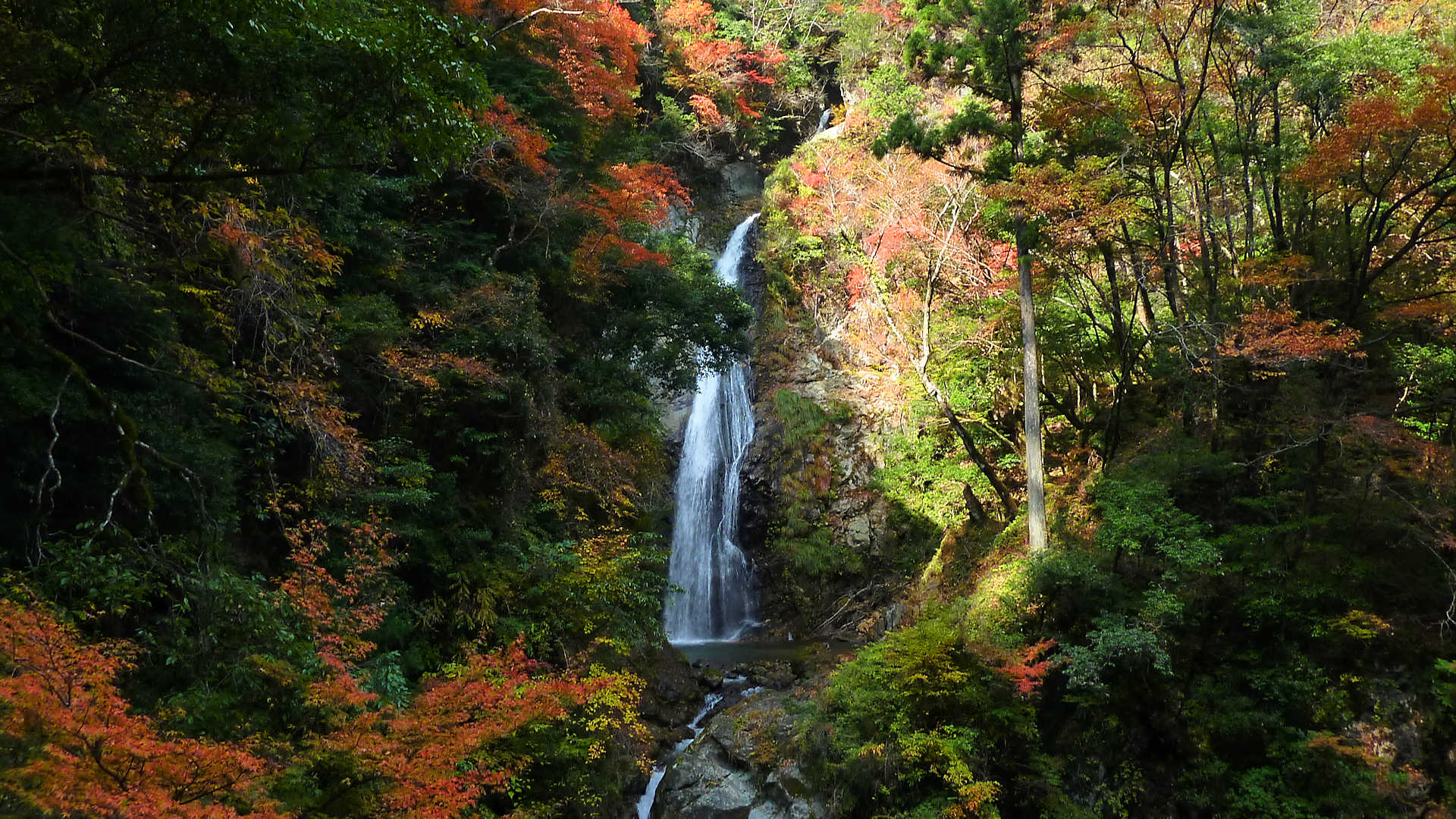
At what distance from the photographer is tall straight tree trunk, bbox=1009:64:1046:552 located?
426 inches

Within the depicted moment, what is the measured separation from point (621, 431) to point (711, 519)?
652cm

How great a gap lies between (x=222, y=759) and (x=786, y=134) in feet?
99.2

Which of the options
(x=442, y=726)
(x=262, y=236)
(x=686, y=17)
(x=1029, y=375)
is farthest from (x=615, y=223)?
(x=686, y=17)

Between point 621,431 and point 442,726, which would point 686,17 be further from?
point 442,726

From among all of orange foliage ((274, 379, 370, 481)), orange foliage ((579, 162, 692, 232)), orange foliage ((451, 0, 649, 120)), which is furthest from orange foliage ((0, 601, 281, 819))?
orange foliage ((451, 0, 649, 120))

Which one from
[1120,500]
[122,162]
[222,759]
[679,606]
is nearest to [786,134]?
[679,606]

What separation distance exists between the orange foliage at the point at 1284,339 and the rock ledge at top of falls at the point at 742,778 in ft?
24.8

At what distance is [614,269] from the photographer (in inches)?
590

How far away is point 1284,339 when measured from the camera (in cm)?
845

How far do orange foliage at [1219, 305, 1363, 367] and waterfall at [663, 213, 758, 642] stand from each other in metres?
10.5

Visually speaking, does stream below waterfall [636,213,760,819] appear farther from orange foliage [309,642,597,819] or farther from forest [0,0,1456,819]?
orange foliage [309,642,597,819]

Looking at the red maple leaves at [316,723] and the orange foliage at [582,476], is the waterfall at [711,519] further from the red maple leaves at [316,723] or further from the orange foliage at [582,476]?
the red maple leaves at [316,723]

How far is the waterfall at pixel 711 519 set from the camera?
19.0m

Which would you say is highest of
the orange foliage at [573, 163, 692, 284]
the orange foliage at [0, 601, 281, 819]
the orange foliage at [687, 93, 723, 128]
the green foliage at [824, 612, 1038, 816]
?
the orange foliage at [687, 93, 723, 128]
